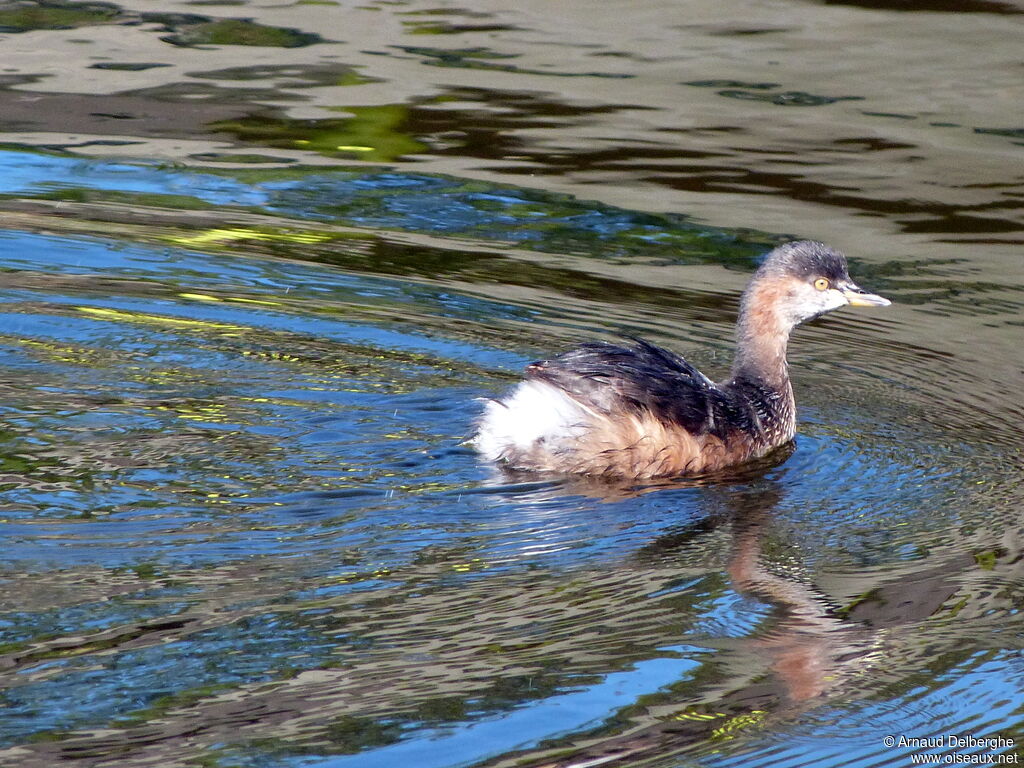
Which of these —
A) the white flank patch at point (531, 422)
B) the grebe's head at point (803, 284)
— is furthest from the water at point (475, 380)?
the grebe's head at point (803, 284)

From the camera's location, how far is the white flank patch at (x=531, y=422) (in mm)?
5848

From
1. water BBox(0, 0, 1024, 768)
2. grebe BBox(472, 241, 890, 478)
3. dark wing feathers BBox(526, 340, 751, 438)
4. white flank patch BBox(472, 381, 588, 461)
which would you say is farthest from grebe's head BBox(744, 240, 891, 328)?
white flank patch BBox(472, 381, 588, 461)

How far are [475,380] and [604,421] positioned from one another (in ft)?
2.89

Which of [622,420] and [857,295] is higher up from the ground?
[857,295]

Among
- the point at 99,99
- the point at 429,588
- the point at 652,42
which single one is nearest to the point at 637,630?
the point at 429,588

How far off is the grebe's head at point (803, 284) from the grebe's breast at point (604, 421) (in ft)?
2.94

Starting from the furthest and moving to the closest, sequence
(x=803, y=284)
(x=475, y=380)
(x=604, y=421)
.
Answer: (x=803, y=284), (x=475, y=380), (x=604, y=421)

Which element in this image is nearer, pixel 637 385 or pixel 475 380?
pixel 637 385

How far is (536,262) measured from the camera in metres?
8.21

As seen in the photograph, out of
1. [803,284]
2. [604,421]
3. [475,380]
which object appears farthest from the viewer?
[803,284]

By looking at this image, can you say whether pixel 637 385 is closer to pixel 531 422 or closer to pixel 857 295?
pixel 531 422

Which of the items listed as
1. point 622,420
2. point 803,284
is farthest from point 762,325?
point 622,420

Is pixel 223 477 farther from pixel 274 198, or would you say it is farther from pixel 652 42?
pixel 652 42

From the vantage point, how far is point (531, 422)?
586cm
